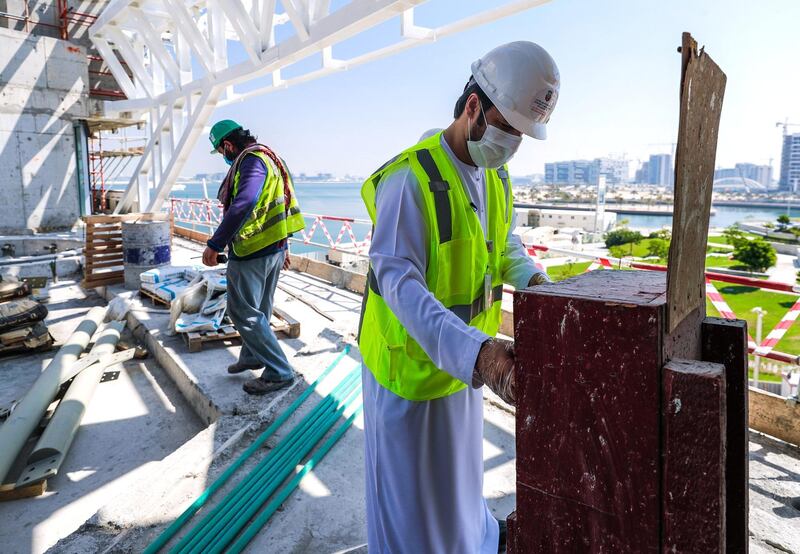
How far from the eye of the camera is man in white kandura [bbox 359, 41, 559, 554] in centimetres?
162

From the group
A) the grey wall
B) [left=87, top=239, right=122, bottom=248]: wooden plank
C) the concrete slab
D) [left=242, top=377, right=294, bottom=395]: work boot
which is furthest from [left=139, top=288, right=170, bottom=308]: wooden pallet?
the grey wall

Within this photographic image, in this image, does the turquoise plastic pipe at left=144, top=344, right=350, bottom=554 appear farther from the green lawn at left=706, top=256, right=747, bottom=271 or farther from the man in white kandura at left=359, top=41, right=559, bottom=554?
the green lawn at left=706, top=256, right=747, bottom=271

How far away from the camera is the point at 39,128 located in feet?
44.1

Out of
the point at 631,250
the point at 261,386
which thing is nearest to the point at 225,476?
the point at 261,386

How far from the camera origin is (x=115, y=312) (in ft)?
23.6

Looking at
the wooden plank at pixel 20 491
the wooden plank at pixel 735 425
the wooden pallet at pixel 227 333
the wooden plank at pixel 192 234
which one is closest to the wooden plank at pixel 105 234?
the wooden pallet at pixel 227 333

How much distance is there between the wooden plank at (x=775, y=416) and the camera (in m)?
3.82

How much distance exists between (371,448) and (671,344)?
129 centimetres

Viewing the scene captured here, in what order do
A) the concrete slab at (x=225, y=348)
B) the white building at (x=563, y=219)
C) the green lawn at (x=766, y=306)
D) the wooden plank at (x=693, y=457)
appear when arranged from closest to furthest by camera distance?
the wooden plank at (x=693, y=457), the concrete slab at (x=225, y=348), the green lawn at (x=766, y=306), the white building at (x=563, y=219)

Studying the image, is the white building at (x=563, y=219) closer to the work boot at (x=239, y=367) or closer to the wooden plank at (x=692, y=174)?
the work boot at (x=239, y=367)

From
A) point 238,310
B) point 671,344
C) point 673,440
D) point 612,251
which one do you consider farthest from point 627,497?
point 612,251

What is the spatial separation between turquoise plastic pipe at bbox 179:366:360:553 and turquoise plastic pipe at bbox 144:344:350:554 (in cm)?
9

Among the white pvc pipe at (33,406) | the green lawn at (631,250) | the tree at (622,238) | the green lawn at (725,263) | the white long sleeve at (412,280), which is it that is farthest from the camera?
the tree at (622,238)

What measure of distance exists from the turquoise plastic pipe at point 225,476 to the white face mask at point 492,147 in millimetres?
2254
